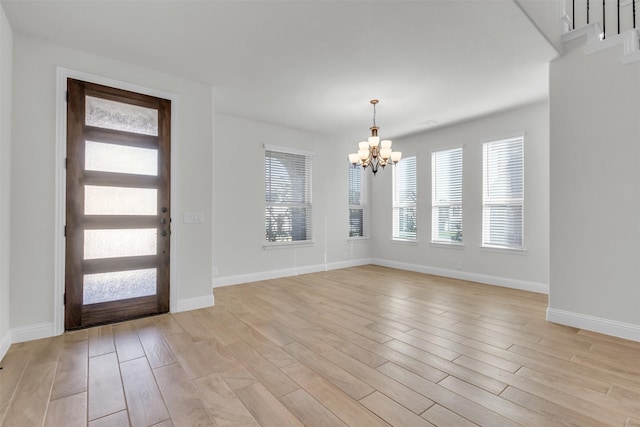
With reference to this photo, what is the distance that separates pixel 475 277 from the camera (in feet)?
16.6

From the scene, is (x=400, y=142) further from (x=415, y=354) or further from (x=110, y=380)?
(x=110, y=380)

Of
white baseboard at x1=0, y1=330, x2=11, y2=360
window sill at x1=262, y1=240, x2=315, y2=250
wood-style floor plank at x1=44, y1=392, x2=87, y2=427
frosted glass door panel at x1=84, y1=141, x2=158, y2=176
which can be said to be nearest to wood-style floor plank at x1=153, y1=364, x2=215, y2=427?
wood-style floor plank at x1=44, y1=392, x2=87, y2=427

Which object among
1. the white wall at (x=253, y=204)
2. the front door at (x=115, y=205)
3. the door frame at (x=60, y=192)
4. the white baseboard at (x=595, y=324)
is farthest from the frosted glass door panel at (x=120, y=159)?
the white baseboard at (x=595, y=324)

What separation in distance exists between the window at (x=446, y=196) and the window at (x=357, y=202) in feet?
5.45

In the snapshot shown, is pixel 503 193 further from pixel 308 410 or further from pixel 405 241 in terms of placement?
pixel 308 410

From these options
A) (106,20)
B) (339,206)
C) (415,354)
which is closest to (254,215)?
(339,206)

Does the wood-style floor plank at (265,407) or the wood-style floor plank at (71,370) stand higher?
the wood-style floor plank at (265,407)

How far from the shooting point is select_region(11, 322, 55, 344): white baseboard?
2609mm

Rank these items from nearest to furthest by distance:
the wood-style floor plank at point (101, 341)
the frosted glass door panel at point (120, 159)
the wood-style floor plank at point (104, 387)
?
the wood-style floor plank at point (104, 387) → the wood-style floor plank at point (101, 341) → the frosted glass door panel at point (120, 159)

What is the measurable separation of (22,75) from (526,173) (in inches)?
241

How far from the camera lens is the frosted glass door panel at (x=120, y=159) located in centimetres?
302

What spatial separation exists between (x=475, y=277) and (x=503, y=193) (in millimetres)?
1483

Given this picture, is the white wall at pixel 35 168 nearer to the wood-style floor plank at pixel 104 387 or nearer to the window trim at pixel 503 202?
the wood-style floor plank at pixel 104 387

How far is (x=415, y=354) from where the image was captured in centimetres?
240
